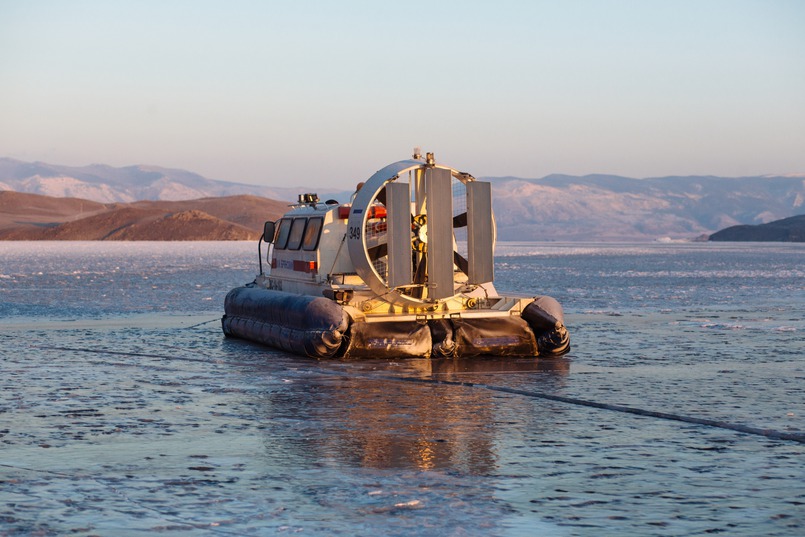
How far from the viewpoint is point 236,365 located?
1664cm

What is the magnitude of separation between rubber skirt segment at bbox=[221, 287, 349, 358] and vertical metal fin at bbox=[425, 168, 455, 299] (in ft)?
4.82

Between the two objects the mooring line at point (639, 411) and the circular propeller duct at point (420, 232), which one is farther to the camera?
the circular propeller duct at point (420, 232)

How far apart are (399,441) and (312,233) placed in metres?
9.18

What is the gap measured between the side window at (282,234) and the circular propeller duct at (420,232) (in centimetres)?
262

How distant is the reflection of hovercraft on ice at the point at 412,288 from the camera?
55.3 feet

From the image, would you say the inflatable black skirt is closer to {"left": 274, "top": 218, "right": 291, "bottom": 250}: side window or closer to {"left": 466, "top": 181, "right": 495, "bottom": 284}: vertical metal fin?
{"left": 466, "top": 181, "right": 495, "bottom": 284}: vertical metal fin

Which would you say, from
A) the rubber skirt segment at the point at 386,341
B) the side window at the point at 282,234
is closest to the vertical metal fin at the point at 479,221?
the rubber skirt segment at the point at 386,341

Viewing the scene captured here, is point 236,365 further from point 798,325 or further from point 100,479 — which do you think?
A: point 798,325

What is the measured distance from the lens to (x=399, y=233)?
55.2ft

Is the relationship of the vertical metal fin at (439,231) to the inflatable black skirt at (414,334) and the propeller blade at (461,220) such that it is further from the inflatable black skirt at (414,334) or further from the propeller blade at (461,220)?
the propeller blade at (461,220)

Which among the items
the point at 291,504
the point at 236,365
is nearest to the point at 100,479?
the point at 291,504

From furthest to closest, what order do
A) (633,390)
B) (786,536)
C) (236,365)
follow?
(236,365) < (633,390) < (786,536)

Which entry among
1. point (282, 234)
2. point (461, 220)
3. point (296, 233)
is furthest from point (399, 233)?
point (282, 234)

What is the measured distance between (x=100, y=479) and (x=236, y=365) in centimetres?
794
